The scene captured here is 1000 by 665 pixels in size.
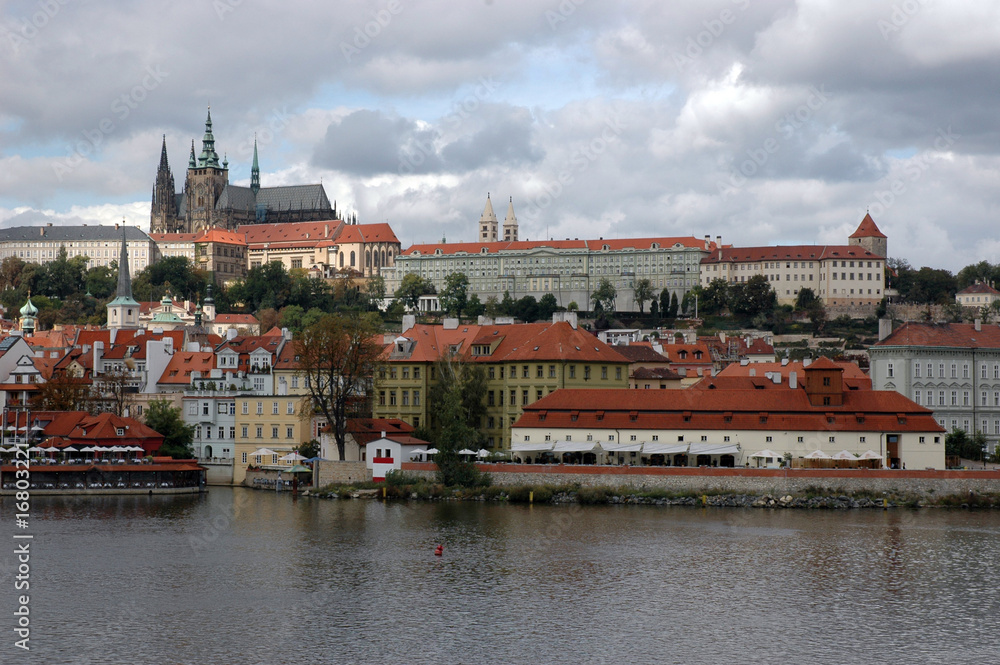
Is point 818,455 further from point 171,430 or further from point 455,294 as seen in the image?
point 455,294

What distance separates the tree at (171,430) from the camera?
206ft

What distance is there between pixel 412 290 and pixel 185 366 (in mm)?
108454

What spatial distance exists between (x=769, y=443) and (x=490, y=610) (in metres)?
25.2

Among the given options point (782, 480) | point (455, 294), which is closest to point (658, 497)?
point (782, 480)

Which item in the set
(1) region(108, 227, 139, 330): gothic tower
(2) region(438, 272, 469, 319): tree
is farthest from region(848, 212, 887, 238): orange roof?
(1) region(108, 227, 139, 330): gothic tower

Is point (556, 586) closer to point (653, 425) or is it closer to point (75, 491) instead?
point (653, 425)

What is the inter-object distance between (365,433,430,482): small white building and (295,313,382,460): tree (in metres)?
2.02

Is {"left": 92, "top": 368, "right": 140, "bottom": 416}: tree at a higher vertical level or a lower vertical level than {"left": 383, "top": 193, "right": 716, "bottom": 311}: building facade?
lower

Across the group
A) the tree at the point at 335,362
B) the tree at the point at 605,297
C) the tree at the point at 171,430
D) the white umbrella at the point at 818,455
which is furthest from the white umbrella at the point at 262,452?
the tree at the point at 605,297

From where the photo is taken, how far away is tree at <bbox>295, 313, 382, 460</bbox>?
59375mm

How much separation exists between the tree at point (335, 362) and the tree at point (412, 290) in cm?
11555

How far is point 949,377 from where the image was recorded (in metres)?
66.9

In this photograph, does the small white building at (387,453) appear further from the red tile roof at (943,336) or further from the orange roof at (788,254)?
the orange roof at (788,254)

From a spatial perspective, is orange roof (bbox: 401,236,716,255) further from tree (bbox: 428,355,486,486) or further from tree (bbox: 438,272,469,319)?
tree (bbox: 428,355,486,486)
